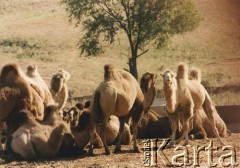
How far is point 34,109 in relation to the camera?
26.1 feet

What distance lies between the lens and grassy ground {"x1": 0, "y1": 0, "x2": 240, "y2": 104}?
2372cm

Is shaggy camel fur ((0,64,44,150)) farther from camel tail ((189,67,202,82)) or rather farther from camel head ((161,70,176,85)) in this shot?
camel tail ((189,67,202,82))

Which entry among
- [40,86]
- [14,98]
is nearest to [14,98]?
[14,98]

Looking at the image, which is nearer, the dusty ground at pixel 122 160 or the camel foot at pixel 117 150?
the dusty ground at pixel 122 160

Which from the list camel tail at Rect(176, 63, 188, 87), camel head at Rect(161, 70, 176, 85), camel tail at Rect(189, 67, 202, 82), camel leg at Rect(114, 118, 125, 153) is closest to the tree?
camel tail at Rect(189, 67, 202, 82)

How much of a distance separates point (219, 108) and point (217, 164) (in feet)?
14.5

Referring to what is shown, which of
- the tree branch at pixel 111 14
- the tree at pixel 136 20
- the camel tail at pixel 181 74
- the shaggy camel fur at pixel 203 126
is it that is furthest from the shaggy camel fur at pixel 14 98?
the tree branch at pixel 111 14

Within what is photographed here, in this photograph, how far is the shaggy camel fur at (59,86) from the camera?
9344 mm

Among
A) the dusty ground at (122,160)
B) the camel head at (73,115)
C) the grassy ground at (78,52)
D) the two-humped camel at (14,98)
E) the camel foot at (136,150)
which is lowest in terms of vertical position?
the dusty ground at (122,160)

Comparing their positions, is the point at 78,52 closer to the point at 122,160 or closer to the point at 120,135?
the point at 120,135

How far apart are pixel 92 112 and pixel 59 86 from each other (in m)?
1.72

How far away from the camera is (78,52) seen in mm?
31000

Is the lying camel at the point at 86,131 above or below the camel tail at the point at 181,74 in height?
below

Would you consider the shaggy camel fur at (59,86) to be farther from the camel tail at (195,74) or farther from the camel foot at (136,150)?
the camel tail at (195,74)
